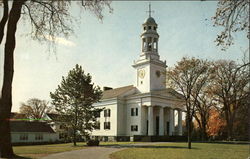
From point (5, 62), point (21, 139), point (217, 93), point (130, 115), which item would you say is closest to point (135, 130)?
point (130, 115)

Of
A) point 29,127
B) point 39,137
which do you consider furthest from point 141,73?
point 29,127

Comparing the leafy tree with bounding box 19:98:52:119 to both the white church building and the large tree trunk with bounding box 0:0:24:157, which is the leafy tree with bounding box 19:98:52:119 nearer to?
the white church building

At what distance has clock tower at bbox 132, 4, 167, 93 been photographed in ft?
160

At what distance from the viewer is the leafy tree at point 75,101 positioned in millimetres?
36188

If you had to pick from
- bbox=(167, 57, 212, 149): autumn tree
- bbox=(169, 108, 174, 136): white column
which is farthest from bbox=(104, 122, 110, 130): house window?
bbox=(167, 57, 212, 149): autumn tree

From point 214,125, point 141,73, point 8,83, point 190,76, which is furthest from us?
point 214,125

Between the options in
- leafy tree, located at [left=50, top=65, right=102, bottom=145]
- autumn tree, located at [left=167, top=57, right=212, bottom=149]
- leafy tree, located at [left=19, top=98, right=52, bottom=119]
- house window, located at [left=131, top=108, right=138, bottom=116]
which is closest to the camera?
autumn tree, located at [left=167, top=57, right=212, bottom=149]

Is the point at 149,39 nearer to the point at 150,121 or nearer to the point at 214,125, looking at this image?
the point at 150,121

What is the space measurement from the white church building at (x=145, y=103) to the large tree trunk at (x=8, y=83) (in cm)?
3240

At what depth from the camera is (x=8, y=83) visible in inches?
613

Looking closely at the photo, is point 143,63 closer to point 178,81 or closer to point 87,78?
point 87,78

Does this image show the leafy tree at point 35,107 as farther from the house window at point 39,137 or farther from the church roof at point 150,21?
A: the church roof at point 150,21

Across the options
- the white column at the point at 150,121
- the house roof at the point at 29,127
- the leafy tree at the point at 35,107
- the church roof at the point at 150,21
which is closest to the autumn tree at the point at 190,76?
the white column at the point at 150,121

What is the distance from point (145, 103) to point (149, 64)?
7240 millimetres
